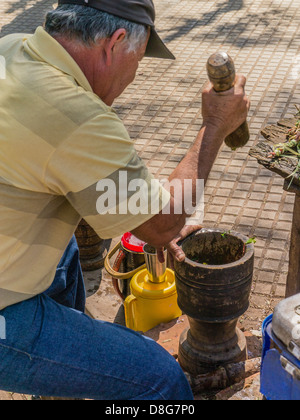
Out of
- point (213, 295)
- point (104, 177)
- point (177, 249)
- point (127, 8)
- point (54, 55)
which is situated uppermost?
point (127, 8)

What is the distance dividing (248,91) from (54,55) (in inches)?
201

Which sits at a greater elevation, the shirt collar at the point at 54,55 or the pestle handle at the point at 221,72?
the shirt collar at the point at 54,55

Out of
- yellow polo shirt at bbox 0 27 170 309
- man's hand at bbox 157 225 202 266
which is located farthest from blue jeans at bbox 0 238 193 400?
man's hand at bbox 157 225 202 266

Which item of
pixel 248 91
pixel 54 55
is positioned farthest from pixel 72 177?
pixel 248 91

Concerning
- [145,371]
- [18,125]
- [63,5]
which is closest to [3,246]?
[18,125]

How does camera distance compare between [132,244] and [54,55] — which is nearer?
[54,55]

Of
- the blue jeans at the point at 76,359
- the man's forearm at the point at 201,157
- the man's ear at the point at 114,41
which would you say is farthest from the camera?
the man's forearm at the point at 201,157

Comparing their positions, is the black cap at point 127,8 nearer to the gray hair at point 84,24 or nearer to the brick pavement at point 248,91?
the gray hair at point 84,24

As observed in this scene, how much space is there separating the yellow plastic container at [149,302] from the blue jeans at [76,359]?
1.18 metres

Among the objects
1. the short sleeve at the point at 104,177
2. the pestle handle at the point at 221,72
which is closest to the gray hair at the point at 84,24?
the short sleeve at the point at 104,177

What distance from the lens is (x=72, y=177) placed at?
184 centimetres

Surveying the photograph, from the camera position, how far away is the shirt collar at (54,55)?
6.36 feet

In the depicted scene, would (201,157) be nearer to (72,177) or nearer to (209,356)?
(72,177)
